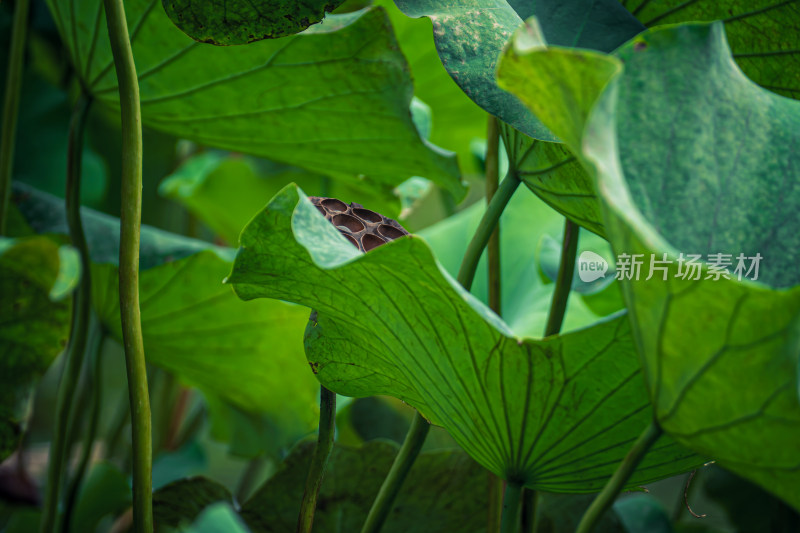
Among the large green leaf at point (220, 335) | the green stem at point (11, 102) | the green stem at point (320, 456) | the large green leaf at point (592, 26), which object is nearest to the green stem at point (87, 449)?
the large green leaf at point (220, 335)

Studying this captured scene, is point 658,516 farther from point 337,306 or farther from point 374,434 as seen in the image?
point 337,306

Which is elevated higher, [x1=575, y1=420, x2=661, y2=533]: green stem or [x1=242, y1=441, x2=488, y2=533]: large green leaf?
[x1=575, y1=420, x2=661, y2=533]: green stem

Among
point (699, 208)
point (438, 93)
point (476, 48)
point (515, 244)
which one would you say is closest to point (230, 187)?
point (438, 93)

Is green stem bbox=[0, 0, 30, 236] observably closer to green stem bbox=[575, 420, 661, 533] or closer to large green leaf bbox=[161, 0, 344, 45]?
large green leaf bbox=[161, 0, 344, 45]

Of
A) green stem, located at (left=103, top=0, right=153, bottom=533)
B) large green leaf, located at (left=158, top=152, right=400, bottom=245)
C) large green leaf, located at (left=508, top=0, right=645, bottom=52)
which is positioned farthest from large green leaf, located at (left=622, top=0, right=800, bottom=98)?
large green leaf, located at (left=158, top=152, right=400, bottom=245)

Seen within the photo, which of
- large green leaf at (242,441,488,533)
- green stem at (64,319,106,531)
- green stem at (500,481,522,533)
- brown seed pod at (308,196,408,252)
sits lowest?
green stem at (64,319,106,531)

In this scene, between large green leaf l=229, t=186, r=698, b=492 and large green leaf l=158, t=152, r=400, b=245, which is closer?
large green leaf l=229, t=186, r=698, b=492

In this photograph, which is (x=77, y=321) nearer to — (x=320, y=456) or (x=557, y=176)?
(x=320, y=456)
